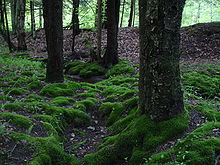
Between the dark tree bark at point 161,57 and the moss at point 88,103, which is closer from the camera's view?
the dark tree bark at point 161,57

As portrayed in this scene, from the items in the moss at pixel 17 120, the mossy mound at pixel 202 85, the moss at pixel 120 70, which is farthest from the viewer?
the moss at pixel 120 70

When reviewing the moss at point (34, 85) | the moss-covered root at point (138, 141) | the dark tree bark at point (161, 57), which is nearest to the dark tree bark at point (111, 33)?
the moss at point (34, 85)

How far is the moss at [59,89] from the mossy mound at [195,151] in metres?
5.17

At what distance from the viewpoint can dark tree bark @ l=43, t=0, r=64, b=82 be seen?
8.68m

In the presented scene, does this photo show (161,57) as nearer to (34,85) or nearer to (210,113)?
(210,113)

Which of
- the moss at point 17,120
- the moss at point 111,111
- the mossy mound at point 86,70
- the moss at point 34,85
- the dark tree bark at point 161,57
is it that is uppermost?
the dark tree bark at point 161,57

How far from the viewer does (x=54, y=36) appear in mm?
8852

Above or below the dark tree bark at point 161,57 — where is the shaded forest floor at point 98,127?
below

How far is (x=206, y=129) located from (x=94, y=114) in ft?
13.0

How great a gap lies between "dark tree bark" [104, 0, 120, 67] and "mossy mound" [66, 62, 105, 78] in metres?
0.68

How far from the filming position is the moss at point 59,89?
819 centimetres

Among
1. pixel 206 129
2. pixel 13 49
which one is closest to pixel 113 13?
Result: pixel 206 129

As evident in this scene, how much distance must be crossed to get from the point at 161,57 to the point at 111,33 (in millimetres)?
8856

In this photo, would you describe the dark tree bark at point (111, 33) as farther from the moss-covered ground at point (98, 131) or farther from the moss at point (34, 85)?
the moss at point (34, 85)
